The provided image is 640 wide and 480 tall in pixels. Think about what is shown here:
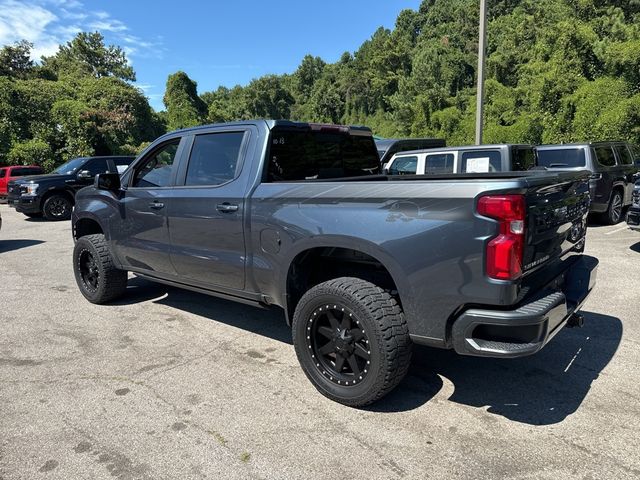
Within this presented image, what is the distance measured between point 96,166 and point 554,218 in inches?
535

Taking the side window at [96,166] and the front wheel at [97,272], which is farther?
the side window at [96,166]

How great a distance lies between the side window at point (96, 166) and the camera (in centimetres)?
1376

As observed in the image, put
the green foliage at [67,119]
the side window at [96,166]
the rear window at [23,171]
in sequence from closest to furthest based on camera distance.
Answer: the side window at [96,166], the rear window at [23,171], the green foliage at [67,119]

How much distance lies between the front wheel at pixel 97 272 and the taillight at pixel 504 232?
422 cm

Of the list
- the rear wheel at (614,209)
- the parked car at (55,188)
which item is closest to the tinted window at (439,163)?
the rear wheel at (614,209)

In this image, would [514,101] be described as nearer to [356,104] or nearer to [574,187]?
[574,187]

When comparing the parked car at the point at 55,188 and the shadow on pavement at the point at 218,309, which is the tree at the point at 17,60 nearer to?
the parked car at the point at 55,188

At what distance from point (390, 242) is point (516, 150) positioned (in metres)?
5.88

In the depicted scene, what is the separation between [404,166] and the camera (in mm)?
9727

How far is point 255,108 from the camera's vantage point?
90.4 meters

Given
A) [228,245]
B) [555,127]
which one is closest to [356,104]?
[555,127]

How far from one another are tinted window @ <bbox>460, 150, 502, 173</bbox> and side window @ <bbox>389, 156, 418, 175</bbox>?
1.28 m

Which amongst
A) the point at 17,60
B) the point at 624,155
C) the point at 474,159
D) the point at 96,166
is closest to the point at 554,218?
the point at 474,159

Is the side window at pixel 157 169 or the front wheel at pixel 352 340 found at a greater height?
the side window at pixel 157 169
